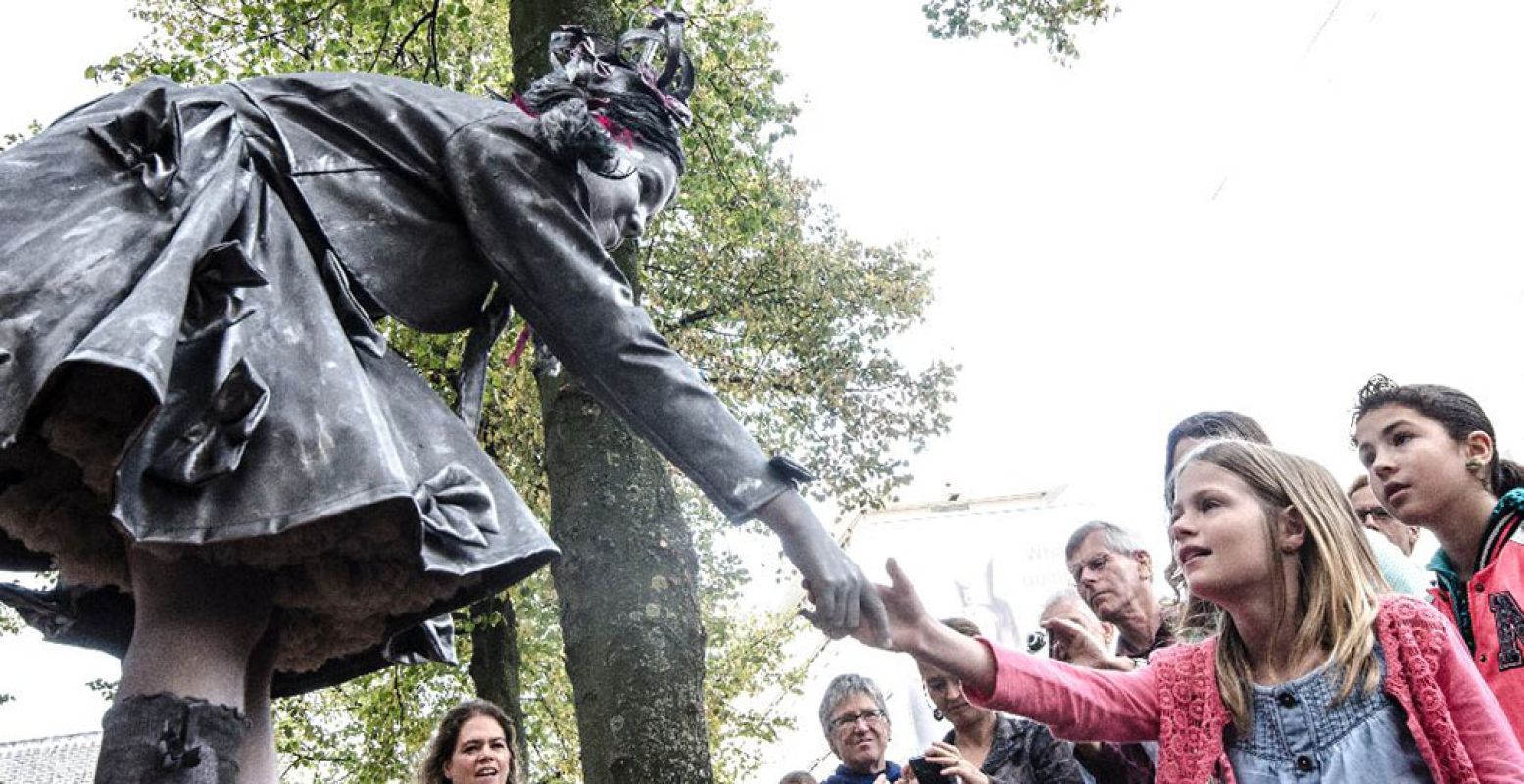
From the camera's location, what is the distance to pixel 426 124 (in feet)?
8.54

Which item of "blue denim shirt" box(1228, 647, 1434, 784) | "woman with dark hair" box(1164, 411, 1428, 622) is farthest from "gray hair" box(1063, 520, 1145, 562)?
"blue denim shirt" box(1228, 647, 1434, 784)

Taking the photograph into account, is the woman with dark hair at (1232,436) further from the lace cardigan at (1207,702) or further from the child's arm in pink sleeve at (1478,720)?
the child's arm in pink sleeve at (1478,720)

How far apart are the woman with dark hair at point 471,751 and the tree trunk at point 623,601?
1.13 meters

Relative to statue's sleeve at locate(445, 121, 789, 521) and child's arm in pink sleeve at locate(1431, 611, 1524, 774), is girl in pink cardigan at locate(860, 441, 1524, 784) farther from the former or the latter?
statue's sleeve at locate(445, 121, 789, 521)

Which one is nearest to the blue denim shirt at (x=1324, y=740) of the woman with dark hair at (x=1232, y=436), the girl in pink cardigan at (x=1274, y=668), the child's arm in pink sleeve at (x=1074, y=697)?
the girl in pink cardigan at (x=1274, y=668)

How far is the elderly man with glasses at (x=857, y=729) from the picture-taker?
17.7 feet

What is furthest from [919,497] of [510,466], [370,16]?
[370,16]

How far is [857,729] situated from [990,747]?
1.07m

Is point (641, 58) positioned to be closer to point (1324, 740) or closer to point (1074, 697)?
point (1074, 697)

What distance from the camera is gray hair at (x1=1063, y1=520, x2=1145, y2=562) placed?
445cm

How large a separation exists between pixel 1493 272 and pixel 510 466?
8.73 m

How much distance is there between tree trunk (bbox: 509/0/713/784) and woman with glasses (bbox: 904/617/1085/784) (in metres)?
0.74

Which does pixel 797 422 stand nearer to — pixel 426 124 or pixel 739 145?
pixel 739 145

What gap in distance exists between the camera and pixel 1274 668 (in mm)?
2627
